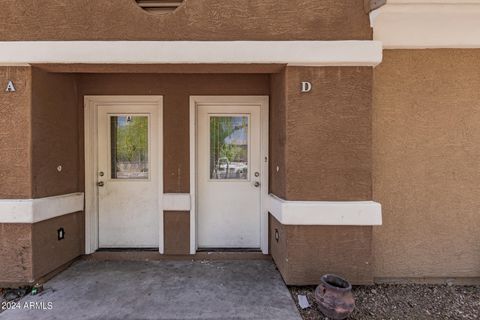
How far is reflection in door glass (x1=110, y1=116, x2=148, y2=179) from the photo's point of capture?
13.0ft

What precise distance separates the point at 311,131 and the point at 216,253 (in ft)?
7.03

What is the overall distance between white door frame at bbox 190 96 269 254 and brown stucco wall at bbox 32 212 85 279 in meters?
1.55

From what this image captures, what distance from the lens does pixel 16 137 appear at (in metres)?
2.95

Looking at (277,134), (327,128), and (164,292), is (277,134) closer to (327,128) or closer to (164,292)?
(327,128)

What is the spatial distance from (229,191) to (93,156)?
6.61ft

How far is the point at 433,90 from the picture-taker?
319 cm

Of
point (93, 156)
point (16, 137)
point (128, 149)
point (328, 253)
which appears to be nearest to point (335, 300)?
point (328, 253)

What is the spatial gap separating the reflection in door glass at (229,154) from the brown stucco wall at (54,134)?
6.13 ft

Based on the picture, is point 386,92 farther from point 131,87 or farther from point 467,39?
point 131,87

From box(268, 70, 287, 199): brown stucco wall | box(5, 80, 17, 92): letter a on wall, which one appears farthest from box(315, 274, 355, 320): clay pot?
box(5, 80, 17, 92): letter a on wall

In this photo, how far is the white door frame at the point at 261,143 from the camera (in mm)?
3758

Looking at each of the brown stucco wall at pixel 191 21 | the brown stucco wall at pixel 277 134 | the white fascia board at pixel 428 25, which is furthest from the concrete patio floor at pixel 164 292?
the white fascia board at pixel 428 25

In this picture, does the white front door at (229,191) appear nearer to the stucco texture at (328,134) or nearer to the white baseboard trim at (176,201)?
the white baseboard trim at (176,201)

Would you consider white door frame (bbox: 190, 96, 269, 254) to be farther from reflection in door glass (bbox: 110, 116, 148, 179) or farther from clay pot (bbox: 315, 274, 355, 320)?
clay pot (bbox: 315, 274, 355, 320)
